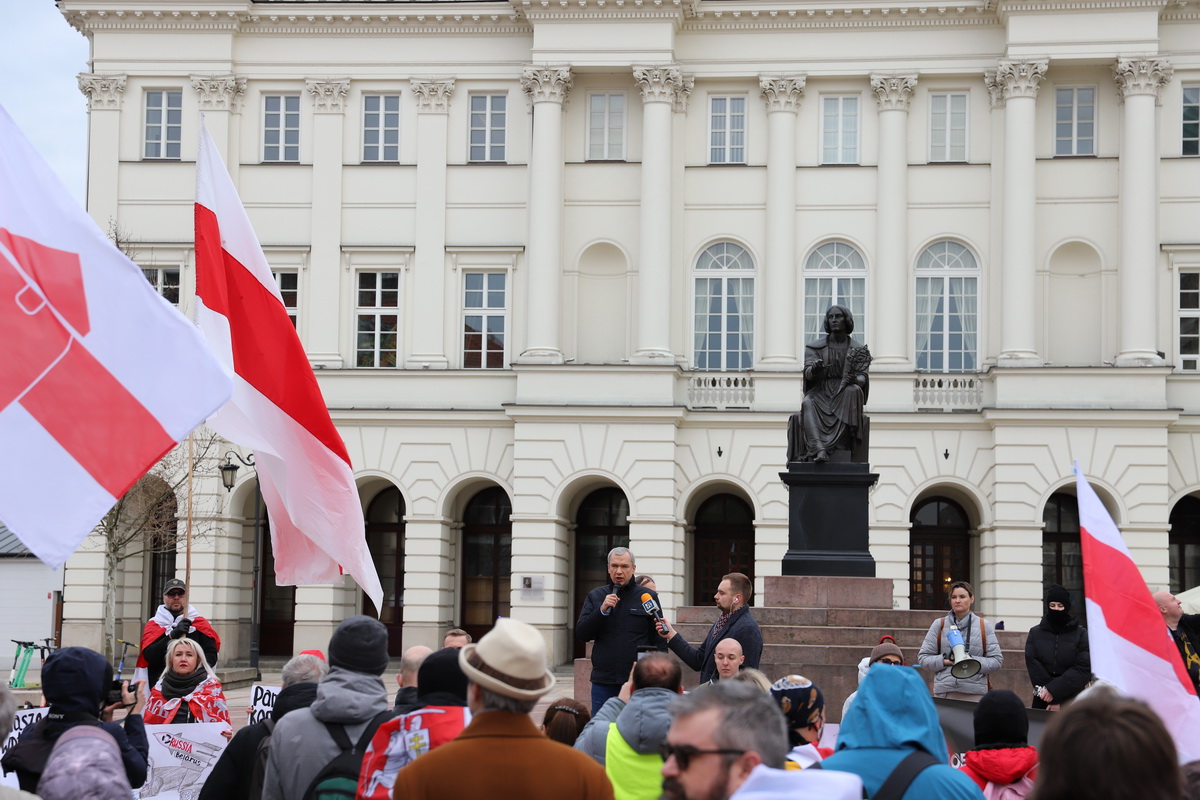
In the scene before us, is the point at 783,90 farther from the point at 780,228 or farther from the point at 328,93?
the point at 328,93

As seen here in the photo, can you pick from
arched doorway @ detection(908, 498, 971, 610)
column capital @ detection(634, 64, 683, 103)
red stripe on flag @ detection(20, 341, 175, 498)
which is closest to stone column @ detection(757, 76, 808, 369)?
column capital @ detection(634, 64, 683, 103)

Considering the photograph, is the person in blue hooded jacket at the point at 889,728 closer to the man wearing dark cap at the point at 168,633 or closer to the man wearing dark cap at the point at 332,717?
the man wearing dark cap at the point at 332,717

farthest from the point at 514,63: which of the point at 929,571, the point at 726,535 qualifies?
the point at 929,571

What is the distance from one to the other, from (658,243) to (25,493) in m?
29.8

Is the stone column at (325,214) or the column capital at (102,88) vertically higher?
the column capital at (102,88)

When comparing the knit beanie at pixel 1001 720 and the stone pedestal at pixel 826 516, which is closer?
the knit beanie at pixel 1001 720

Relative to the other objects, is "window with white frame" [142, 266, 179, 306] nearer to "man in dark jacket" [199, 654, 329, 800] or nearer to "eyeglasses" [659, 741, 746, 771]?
"man in dark jacket" [199, 654, 329, 800]

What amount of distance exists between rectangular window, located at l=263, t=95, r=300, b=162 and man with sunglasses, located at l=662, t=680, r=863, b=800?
3436 cm

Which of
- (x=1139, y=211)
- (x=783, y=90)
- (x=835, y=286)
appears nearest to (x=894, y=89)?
(x=783, y=90)

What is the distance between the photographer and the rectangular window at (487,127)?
3700 centimetres

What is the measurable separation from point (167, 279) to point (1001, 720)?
109 ft

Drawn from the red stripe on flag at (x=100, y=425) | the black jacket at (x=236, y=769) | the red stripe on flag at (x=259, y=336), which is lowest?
the black jacket at (x=236, y=769)

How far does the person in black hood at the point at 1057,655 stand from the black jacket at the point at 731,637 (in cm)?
263

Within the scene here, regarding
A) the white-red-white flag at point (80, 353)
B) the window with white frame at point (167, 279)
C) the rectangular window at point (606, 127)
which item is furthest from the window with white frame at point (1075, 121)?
the white-red-white flag at point (80, 353)
